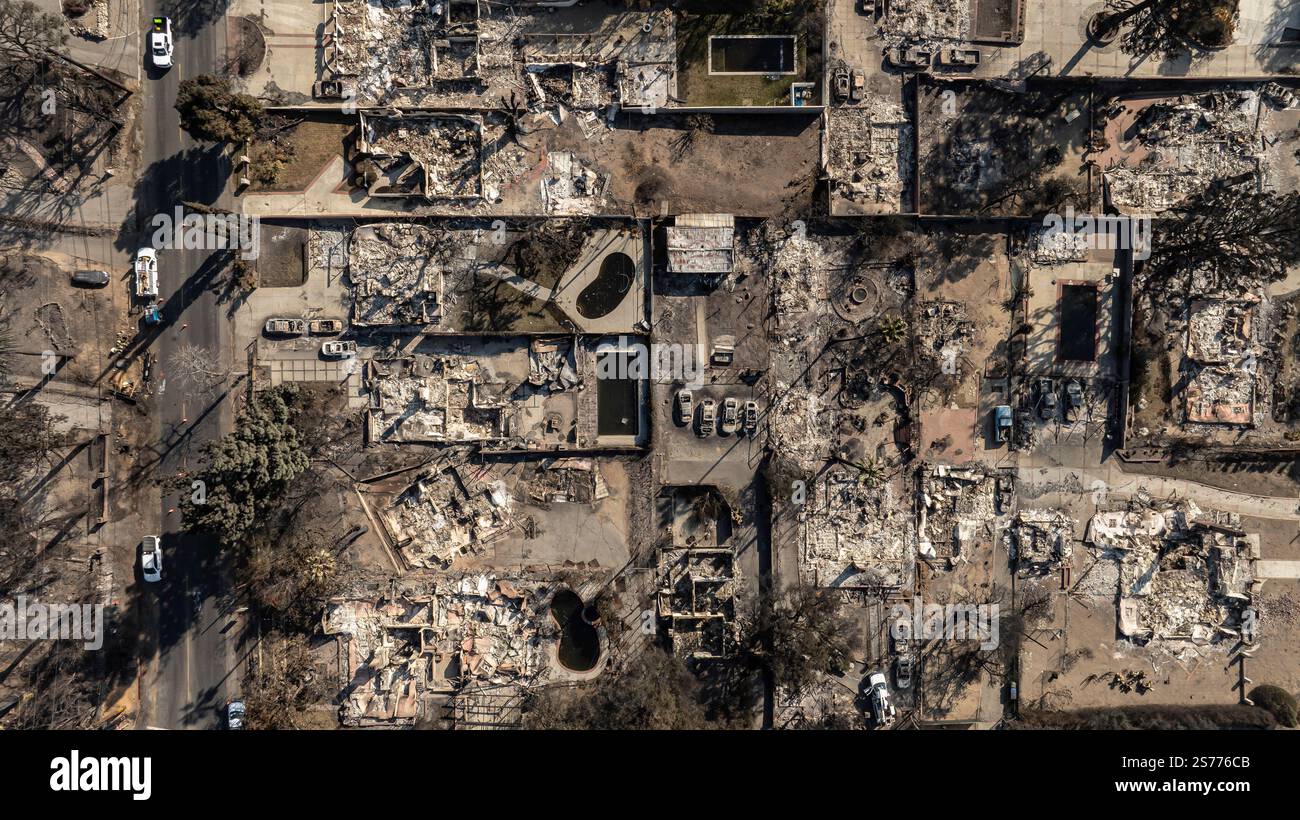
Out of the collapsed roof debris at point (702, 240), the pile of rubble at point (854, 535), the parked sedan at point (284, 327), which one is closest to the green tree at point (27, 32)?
the parked sedan at point (284, 327)

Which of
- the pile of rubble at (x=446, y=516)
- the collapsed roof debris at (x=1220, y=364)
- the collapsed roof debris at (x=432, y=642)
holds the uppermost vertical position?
the collapsed roof debris at (x=1220, y=364)

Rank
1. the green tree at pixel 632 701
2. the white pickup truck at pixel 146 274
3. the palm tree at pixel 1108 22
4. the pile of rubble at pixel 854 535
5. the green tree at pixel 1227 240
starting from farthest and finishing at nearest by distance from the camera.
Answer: the pile of rubble at pixel 854 535 → the palm tree at pixel 1108 22 → the green tree at pixel 632 701 → the white pickup truck at pixel 146 274 → the green tree at pixel 1227 240

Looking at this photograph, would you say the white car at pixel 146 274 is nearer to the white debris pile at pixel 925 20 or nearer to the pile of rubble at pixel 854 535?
the pile of rubble at pixel 854 535

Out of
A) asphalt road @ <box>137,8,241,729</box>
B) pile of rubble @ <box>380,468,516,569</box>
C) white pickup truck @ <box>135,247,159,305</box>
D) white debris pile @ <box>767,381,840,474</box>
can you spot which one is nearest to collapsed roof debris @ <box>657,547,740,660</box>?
white debris pile @ <box>767,381,840,474</box>

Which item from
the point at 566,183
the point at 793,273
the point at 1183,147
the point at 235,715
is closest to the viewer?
the point at 235,715

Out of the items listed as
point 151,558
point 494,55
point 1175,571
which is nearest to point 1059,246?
point 1175,571

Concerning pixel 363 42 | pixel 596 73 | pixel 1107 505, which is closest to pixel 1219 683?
pixel 1107 505

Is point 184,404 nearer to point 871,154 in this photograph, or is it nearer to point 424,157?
point 424,157
